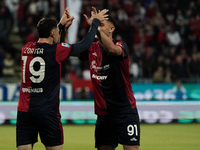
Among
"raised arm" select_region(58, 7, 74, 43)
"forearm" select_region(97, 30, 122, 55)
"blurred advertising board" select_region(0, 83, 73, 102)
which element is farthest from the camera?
"blurred advertising board" select_region(0, 83, 73, 102)

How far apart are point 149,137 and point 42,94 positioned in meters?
5.19

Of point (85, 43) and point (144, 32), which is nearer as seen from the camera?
point (85, 43)

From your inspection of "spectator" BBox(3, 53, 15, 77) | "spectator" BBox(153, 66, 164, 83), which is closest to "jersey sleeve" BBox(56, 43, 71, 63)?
"spectator" BBox(153, 66, 164, 83)

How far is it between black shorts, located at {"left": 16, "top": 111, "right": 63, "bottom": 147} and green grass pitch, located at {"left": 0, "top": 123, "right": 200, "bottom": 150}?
3461 mm

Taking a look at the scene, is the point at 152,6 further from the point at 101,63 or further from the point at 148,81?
the point at 101,63

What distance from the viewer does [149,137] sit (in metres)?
9.39

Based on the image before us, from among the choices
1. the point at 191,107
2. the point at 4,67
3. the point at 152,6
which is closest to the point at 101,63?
the point at 191,107

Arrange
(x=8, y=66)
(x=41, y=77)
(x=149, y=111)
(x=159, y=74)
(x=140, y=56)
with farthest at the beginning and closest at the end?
(x=140, y=56) < (x=8, y=66) < (x=159, y=74) < (x=149, y=111) < (x=41, y=77)

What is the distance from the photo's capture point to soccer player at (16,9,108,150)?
4.65 m

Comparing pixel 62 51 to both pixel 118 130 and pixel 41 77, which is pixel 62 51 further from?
pixel 118 130

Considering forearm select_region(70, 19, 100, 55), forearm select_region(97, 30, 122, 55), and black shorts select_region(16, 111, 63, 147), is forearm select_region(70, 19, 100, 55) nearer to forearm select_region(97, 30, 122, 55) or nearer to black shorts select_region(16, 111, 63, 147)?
forearm select_region(97, 30, 122, 55)

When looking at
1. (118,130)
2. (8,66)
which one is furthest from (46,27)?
(8,66)

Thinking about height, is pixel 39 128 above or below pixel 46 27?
below

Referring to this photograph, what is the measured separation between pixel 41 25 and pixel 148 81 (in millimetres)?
10058
